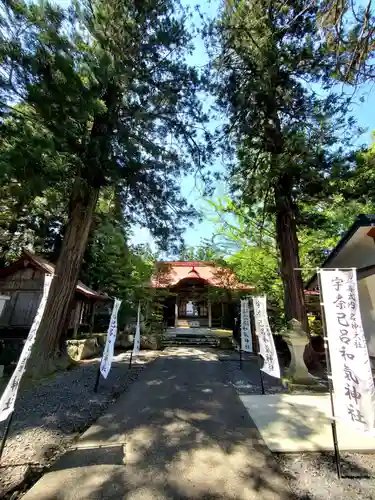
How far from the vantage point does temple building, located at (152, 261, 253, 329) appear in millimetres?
13797

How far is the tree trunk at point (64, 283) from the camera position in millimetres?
6023

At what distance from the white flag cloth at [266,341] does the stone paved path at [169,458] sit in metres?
0.90

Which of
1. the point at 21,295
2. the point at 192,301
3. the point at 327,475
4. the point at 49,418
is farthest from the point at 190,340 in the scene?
the point at 327,475

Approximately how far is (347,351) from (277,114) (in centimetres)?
782

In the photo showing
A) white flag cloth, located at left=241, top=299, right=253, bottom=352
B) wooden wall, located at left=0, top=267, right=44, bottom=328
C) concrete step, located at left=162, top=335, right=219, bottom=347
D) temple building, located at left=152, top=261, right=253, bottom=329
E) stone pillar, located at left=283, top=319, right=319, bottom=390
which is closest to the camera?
stone pillar, located at left=283, top=319, right=319, bottom=390

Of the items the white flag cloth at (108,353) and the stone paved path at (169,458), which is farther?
the white flag cloth at (108,353)

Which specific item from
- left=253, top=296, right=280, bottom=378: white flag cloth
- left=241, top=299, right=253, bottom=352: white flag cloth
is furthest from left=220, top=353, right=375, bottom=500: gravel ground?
left=241, top=299, right=253, bottom=352: white flag cloth

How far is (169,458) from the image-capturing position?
2.81 m

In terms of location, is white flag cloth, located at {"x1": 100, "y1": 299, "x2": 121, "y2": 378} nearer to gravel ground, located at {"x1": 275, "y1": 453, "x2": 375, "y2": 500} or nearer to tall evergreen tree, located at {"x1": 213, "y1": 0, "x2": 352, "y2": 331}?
gravel ground, located at {"x1": 275, "y1": 453, "x2": 375, "y2": 500}

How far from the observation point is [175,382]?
608 centimetres

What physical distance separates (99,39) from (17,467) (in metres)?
7.86

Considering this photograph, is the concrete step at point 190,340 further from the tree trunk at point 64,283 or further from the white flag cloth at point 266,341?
the white flag cloth at point 266,341

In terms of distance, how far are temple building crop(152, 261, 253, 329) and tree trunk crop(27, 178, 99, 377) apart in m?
7.26

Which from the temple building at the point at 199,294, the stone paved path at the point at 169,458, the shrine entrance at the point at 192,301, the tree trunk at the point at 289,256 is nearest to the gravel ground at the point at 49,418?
the stone paved path at the point at 169,458
